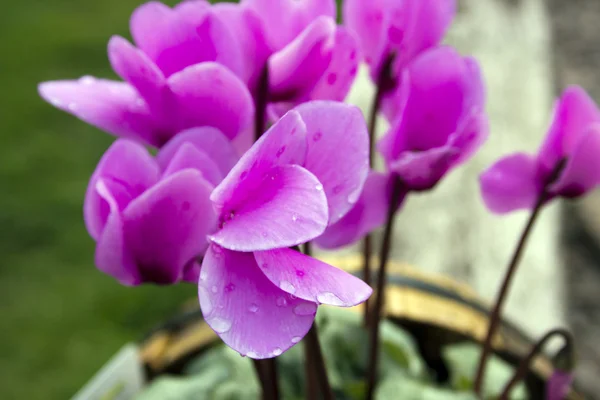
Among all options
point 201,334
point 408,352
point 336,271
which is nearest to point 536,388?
point 408,352

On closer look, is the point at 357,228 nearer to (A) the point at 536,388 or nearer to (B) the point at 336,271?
(B) the point at 336,271

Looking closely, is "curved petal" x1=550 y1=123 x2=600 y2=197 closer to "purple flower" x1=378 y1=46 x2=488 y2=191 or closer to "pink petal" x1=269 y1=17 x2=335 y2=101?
"purple flower" x1=378 y1=46 x2=488 y2=191

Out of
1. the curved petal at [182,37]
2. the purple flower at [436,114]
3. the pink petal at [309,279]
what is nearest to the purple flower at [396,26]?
the purple flower at [436,114]

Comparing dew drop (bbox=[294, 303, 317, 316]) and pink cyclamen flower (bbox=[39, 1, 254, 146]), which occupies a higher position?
Result: pink cyclamen flower (bbox=[39, 1, 254, 146])

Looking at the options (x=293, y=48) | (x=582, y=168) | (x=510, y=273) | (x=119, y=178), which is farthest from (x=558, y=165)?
(x=119, y=178)

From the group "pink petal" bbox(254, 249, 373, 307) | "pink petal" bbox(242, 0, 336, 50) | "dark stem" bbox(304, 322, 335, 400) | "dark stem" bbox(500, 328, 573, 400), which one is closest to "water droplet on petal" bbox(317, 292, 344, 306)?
"pink petal" bbox(254, 249, 373, 307)

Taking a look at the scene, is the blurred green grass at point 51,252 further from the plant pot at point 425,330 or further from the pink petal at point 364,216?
the pink petal at point 364,216

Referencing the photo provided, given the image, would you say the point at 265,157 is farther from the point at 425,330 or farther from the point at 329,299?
the point at 425,330
